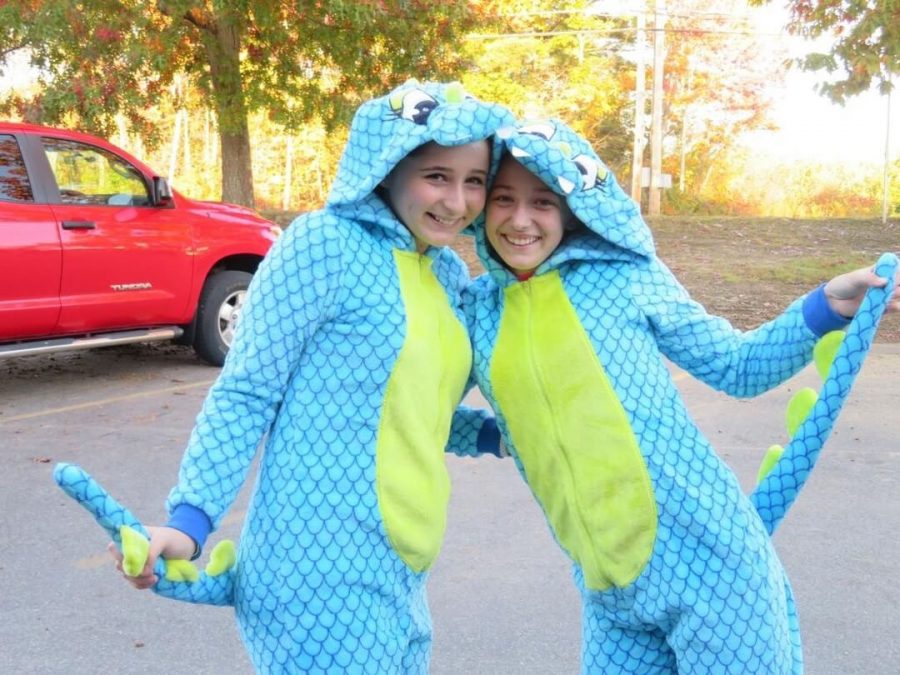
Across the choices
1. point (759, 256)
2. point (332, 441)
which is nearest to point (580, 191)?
point (332, 441)

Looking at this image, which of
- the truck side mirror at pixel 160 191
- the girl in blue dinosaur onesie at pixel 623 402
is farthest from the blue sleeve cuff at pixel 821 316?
the truck side mirror at pixel 160 191

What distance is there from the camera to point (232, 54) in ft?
41.4

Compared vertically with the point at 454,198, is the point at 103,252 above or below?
below

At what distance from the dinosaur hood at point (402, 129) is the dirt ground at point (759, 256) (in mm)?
8106

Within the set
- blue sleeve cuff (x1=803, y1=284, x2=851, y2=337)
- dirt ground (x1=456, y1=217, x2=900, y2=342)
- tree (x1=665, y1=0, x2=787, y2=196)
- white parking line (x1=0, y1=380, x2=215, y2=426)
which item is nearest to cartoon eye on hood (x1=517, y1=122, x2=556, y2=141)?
blue sleeve cuff (x1=803, y1=284, x2=851, y2=337)

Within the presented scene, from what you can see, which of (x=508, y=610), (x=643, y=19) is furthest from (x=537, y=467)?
(x=643, y=19)

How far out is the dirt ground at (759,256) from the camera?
424 inches

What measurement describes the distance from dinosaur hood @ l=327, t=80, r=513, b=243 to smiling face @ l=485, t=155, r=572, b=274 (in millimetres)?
63

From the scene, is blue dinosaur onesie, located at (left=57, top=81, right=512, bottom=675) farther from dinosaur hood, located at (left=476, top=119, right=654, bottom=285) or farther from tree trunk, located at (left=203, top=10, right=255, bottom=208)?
tree trunk, located at (left=203, top=10, right=255, bottom=208)

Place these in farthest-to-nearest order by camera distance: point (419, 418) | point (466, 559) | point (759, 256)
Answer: point (759, 256), point (466, 559), point (419, 418)

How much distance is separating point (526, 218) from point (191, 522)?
860 millimetres

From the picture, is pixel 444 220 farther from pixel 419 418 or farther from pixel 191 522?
pixel 191 522

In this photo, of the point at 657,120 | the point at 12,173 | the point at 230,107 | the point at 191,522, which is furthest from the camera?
the point at 657,120

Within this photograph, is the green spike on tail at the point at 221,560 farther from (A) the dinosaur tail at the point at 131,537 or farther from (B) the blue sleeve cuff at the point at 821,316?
(B) the blue sleeve cuff at the point at 821,316
